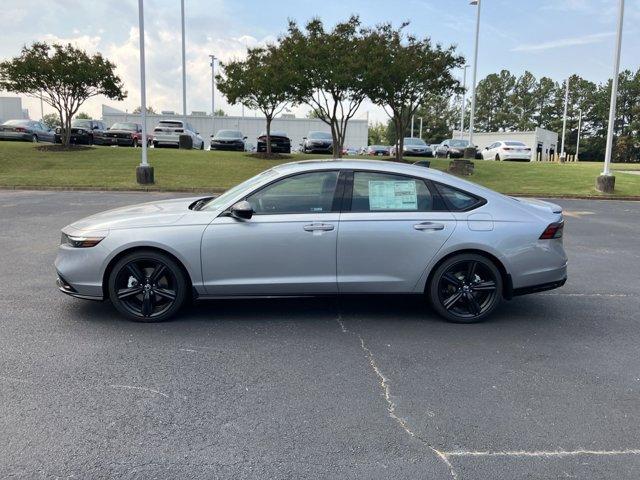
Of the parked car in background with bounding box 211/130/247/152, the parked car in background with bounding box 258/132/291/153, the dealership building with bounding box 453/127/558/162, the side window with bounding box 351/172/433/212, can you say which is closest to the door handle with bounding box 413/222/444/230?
the side window with bounding box 351/172/433/212

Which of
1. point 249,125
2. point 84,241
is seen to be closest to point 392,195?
point 84,241

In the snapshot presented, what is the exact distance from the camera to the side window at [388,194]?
516cm

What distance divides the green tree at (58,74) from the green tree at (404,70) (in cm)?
1154

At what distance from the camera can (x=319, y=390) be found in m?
3.79

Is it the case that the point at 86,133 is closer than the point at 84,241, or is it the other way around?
the point at 84,241

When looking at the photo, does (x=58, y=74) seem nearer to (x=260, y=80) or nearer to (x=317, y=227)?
(x=260, y=80)

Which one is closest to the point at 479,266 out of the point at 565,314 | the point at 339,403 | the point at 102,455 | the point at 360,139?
the point at 565,314

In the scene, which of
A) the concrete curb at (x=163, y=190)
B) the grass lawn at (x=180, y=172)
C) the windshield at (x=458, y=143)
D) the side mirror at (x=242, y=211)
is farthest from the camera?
the windshield at (x=458, y=143)

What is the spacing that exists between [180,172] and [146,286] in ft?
54.6

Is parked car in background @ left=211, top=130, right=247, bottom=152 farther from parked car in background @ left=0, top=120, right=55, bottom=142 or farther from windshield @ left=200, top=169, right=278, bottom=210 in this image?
windshield @ left=200, top=169, right=278, bottom=210

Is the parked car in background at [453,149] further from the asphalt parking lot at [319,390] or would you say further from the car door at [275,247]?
the car door at [275,247]

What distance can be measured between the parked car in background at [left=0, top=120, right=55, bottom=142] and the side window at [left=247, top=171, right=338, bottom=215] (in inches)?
1196

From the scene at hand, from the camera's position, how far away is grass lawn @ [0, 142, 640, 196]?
60.4 feet

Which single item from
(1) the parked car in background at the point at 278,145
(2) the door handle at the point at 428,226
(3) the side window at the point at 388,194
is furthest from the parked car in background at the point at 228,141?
(2) the door handle at the point at 428,226
